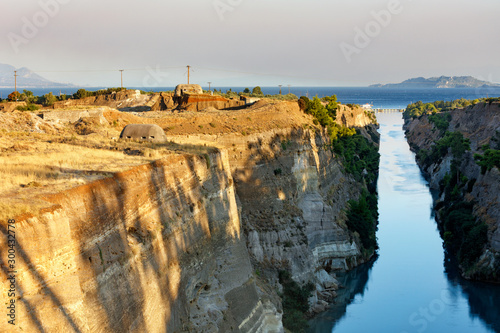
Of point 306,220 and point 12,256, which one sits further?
point 306,220

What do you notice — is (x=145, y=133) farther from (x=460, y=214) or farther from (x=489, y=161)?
(x=489, y=161)

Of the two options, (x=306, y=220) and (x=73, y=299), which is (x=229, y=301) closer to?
(x=73, y=299)

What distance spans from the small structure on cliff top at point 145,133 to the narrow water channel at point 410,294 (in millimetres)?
12740

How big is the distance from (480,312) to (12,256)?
2986 centimetres

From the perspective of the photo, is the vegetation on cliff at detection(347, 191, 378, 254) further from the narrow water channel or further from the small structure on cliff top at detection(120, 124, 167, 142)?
the small structure on cliff top at detection(120, 124, 167, 142)

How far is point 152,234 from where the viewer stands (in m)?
18.2

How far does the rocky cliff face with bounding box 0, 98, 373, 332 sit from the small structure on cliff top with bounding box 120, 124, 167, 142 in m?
2.91

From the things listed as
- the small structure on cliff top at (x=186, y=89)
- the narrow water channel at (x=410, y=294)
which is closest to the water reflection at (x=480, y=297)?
the narrow water channel at (x=410, y=294)

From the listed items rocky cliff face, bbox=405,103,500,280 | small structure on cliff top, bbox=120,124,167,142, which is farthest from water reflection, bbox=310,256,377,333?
small structure on cliff top, bbox=120,124,167,142

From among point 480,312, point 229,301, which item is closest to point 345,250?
point 480,312

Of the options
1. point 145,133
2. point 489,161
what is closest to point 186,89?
point 145,133

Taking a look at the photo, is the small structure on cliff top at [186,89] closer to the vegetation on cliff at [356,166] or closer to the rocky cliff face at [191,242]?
the vegetation on cliff at [356,166]

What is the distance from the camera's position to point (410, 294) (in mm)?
36688

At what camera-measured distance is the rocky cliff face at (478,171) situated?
38703 mm
